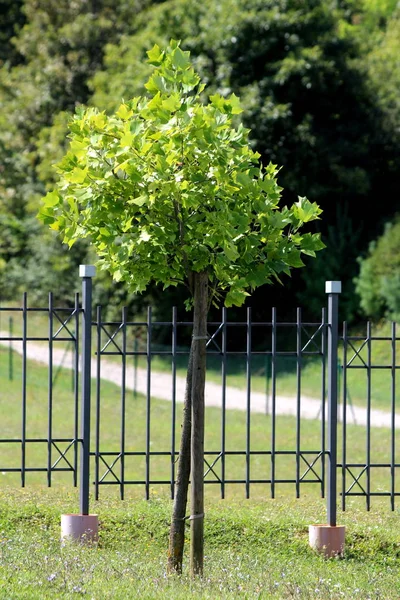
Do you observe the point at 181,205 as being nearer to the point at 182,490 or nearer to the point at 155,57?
the point at 155,57

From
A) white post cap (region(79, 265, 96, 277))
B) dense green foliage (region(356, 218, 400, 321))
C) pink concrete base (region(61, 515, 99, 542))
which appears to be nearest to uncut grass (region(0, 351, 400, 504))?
pink concrete base (region(61, 515, 99, 542))

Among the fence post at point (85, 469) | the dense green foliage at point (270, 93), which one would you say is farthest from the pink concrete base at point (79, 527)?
the dense green foliage at point (270, 93)

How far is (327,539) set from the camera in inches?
288

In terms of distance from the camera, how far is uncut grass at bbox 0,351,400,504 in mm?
11633

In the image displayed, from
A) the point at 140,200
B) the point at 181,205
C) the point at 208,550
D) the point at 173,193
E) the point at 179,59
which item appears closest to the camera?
the point at 140,200

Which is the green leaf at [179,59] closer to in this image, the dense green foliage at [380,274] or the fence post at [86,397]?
the fence post at [86,397]

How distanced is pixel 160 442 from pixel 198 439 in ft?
27.2

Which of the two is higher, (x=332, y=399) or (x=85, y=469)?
(x=332, y=399)

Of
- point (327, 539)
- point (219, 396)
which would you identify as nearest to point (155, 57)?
point (327, 539)

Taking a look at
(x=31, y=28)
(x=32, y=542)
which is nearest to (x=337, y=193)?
(x=31, y=28)

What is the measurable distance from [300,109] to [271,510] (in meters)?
17.6

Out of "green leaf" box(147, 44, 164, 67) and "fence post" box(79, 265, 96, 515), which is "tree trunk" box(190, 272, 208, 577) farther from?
"green leaf" box(147, 44, 164, 67)

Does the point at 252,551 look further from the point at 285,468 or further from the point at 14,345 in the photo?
the point at 14,345

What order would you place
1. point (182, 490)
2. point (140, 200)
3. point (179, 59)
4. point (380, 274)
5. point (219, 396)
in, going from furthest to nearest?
point (380, 274)
point (219, 396)
point (182, 490)
point (179, 59)
point (140, 200)
